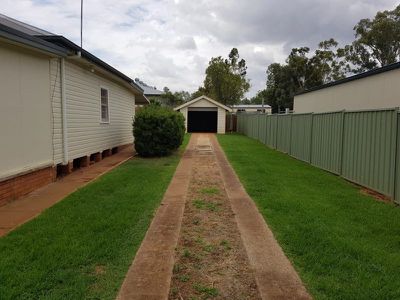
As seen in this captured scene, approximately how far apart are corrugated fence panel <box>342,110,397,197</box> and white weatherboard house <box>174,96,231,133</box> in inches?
1043

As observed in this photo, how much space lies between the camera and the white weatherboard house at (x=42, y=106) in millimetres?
6789

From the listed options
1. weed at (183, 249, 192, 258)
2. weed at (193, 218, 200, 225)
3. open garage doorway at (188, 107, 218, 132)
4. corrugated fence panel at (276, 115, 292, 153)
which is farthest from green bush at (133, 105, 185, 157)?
open garage doorway at (188, 107, 218, 132)

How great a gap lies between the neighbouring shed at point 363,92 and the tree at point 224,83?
31.6 meters

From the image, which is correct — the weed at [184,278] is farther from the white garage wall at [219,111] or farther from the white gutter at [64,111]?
the white garage wall at [219,111]

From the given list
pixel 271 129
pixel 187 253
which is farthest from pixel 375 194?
pixel 271 129

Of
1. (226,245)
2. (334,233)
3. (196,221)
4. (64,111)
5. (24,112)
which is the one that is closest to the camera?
(226,245)

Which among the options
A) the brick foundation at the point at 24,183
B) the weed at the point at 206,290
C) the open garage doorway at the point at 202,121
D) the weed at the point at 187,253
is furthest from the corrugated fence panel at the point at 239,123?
the weed at the point at 206,290

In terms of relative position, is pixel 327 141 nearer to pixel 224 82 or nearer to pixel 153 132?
pixel 153 132

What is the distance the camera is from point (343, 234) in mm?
5223

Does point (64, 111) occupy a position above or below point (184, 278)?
above

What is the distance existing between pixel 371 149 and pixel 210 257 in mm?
5288

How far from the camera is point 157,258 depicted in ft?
14.3

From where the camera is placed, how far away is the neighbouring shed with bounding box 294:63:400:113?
40.3ft

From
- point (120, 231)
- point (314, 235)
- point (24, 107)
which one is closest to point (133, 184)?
point (24, 107)
